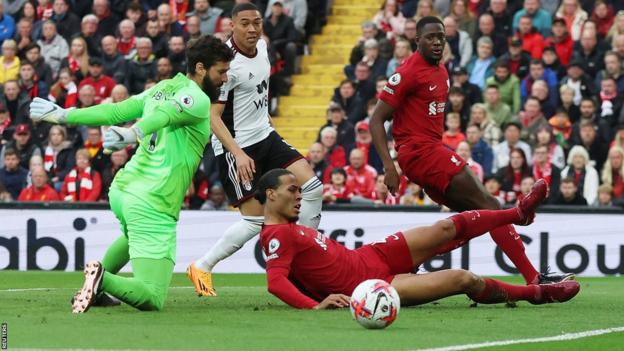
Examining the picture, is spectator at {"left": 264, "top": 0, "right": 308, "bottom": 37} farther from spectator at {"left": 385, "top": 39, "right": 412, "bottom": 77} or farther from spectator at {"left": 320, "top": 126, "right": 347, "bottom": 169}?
spectator at {"left": 320, "top": 126, "right": 347, "bottom": 169}

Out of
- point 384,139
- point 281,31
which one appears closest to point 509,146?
point 281,31

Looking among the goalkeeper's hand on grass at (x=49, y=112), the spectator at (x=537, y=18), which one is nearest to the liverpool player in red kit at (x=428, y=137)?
the goalkeeper's hand on grass at (x=49, y=112)

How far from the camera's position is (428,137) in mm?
12211

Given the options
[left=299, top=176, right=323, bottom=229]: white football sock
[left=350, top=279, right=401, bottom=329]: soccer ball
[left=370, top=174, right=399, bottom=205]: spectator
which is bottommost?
[left=370, top=174, right=399, bottom=205]: spectator

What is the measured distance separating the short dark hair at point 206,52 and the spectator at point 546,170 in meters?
9.19

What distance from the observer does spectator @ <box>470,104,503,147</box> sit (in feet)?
66.0

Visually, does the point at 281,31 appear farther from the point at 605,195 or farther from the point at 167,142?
the point at 167,142

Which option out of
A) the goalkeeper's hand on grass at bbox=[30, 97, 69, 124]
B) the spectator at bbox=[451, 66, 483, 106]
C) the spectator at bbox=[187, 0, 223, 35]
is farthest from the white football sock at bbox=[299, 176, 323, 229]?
Answer: the spectator at bbox=[187, 0, 223, 35]

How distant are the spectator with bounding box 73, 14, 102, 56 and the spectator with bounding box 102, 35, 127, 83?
1.41 feet

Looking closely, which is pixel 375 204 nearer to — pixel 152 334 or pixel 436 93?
pixel 436 93

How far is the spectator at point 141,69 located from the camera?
23.6 metres

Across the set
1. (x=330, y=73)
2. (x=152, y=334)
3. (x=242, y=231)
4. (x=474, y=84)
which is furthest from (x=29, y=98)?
(x=152, y=334)

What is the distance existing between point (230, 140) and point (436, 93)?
1.78 meters

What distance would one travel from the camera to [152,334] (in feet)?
29.1
